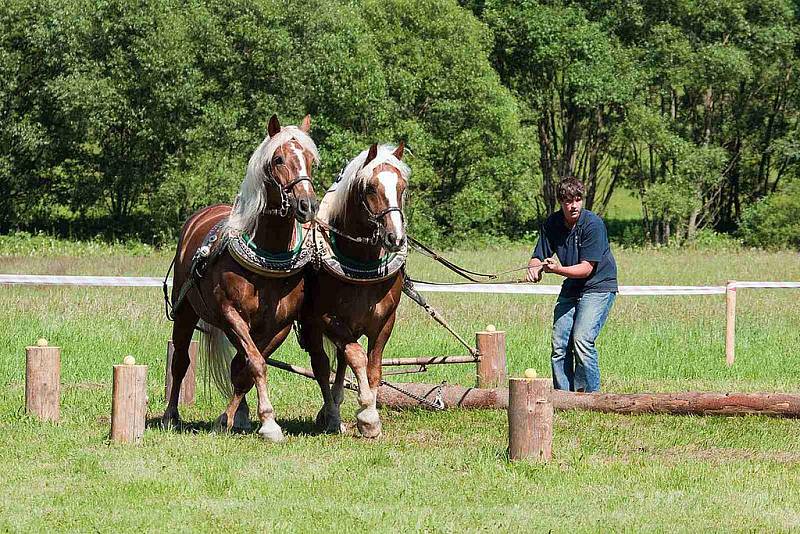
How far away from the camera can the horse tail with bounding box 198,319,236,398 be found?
976 cm

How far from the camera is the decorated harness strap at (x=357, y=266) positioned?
8414mm

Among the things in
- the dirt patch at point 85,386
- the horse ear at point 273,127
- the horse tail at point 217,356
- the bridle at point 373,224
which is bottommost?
the dirt patch at point 85,386

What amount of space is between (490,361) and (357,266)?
3.26 m

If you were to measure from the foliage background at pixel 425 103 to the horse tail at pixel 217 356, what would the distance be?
26191 millimetres

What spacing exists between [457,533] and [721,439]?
3685 mm

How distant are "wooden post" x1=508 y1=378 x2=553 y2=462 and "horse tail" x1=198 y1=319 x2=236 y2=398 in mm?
2948

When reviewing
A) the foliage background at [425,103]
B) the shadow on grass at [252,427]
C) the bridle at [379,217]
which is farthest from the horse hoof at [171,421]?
the foliage background at [425,103]

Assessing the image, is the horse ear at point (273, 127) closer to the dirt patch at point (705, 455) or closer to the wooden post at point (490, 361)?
the dirt patch at point (705, 455)

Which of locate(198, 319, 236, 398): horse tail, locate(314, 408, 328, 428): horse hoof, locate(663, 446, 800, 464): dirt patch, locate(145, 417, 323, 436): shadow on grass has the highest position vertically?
locate(198, 319, 236, 398): horse tail

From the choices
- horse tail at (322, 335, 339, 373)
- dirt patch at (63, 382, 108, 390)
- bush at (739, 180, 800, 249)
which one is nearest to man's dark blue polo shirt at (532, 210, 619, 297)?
horse tail at (322, 335, 339, 373)

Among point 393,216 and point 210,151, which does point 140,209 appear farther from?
point 393,216

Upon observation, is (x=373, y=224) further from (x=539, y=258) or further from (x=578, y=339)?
(x=578, y=339)

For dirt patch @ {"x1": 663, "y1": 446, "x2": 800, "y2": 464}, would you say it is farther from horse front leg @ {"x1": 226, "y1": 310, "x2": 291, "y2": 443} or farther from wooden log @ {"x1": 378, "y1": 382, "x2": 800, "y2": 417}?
horse front leg @ {"x1": 226, "y1": 310, "x2": 291, "y2": 443}

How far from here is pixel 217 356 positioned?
32.1 ft
